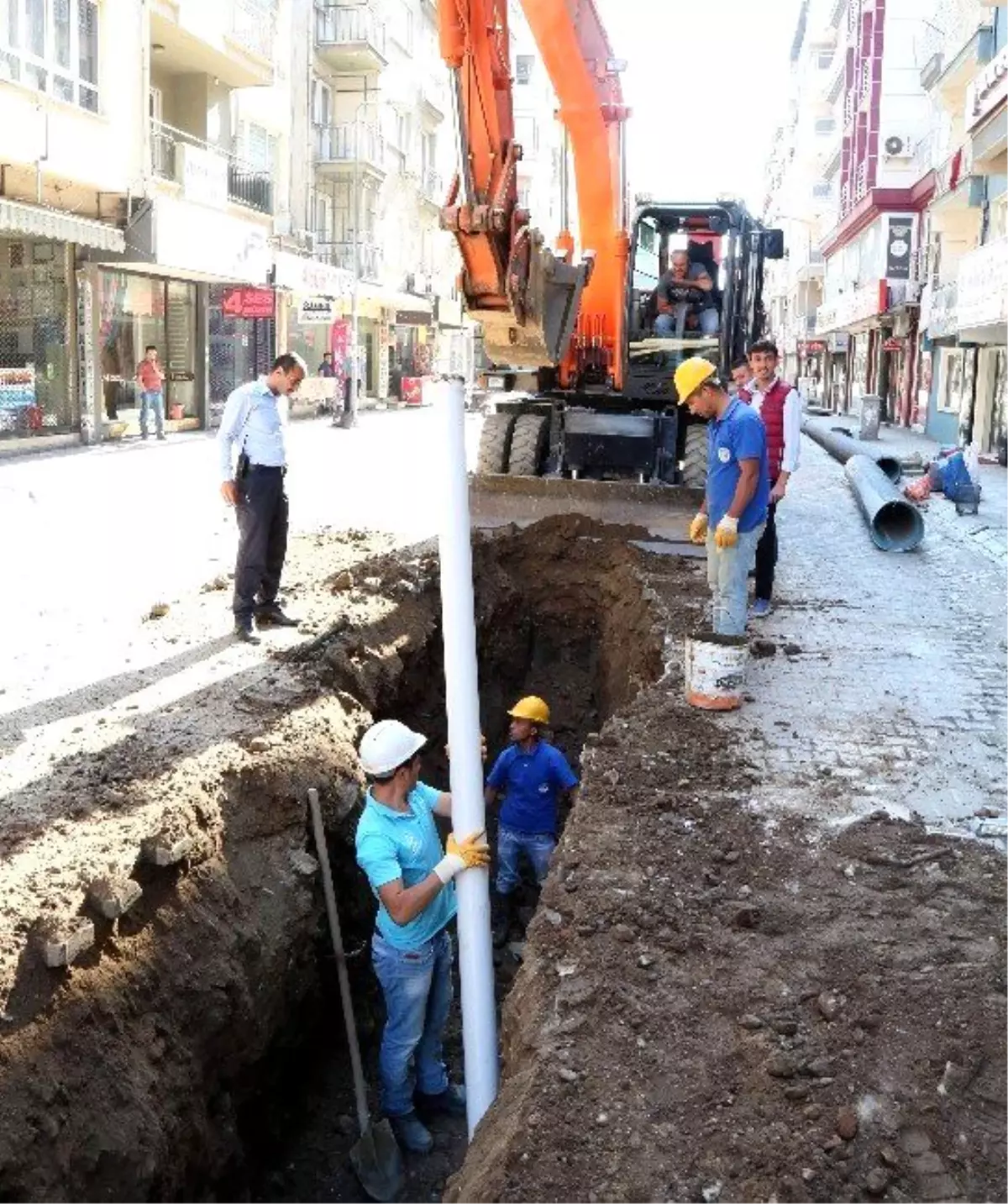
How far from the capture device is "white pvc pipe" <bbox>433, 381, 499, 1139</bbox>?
4.46 m

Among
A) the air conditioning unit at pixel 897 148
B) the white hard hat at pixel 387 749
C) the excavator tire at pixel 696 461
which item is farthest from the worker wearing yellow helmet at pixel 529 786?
the air conditioning unit at pixel 897 148

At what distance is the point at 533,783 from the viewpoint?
275 inches

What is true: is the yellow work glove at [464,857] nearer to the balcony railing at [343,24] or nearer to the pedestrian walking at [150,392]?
the pedestrian walking at [150,392]

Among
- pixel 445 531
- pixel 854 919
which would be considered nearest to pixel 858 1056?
pixel 854 919


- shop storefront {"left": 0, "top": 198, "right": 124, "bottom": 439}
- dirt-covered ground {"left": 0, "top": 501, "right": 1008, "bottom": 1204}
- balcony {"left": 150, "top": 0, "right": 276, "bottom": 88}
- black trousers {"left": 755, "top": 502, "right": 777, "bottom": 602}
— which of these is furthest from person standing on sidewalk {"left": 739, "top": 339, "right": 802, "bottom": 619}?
balcony {"left": 150, "top": 0, "right": 276, "bottom": 88}

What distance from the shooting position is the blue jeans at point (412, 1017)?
5230 millimetres

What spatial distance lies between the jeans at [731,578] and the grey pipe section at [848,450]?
10.3 meters

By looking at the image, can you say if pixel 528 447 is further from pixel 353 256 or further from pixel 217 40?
pixel 353 256

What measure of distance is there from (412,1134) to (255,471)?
4.13m

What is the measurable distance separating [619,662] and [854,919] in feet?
A: 16.8

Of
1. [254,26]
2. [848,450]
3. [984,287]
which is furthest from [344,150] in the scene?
[848,450]

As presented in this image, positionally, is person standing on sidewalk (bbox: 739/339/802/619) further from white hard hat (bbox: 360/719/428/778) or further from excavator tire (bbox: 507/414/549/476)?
white hard hat (bbox: 360/719/428/778)

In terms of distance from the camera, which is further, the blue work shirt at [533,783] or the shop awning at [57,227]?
the shop awning at [57,227]

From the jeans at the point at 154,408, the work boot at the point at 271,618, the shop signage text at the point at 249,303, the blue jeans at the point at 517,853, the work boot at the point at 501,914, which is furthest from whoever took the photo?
the shop signage text at the point at 249,303
